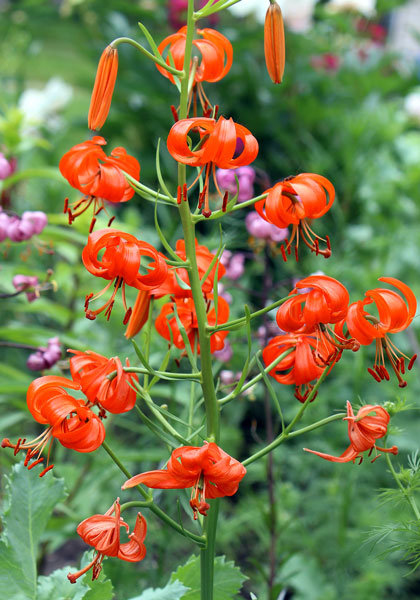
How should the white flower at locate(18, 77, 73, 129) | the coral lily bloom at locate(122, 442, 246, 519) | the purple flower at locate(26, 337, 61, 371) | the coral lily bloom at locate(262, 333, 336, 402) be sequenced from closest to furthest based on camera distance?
the coral lily bloom at locate(122, 442, 246, 519)
the coral lily bloom at locate(262, 333, 336, 402)
the purple flower at locate(26, 337, 61, 371)
the white flower at locate(18, 77, 73, 129)

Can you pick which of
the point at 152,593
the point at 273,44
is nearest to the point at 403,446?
the point at 152,593

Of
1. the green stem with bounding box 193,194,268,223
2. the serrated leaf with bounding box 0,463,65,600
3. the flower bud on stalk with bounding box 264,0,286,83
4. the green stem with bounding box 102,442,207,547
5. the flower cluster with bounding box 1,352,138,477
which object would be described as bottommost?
the serrated leaf with bounding box 0,463,65,600

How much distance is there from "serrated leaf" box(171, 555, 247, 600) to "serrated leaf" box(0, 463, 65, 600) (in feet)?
0.59

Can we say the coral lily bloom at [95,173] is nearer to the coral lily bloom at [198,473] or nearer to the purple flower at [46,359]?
the coral lily bloom at [198,473]

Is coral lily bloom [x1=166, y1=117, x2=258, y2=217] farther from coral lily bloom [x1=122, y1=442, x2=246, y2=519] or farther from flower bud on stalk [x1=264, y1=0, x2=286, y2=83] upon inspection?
coral lily bloom [x1=122, y1=442, x2=246, y2=519]

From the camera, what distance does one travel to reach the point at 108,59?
689mm

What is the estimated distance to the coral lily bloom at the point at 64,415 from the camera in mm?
613

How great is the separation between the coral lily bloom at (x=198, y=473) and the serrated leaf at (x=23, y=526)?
29 centimetres

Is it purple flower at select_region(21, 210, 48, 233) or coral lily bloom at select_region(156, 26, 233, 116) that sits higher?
coral lily bloom at select_region(156, 26, 233, 116)

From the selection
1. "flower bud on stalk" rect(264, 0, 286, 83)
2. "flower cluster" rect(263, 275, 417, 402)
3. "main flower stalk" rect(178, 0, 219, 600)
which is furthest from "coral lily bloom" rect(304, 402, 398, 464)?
"flower bud on stalk" rect(264, 0, 286, 83)

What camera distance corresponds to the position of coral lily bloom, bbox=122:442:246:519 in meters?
0.60

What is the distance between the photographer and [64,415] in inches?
24.3

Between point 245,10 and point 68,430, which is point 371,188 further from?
point 68,430

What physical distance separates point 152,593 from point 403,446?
1194 mm
